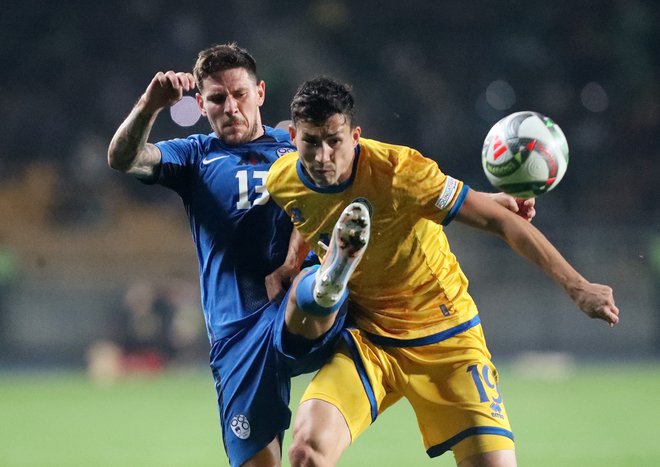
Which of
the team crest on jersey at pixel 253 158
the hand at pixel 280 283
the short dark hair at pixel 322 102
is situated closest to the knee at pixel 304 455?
the hand at pixel 280 283

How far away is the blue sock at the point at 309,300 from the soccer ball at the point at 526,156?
871 mm

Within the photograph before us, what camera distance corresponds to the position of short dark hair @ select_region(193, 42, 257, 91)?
17.3 feet

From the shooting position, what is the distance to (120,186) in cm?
1816

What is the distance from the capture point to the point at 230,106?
5.28 m

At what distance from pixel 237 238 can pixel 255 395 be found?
776mm

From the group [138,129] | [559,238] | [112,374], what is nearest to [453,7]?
[559,238]

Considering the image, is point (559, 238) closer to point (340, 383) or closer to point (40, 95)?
point (40, 95)

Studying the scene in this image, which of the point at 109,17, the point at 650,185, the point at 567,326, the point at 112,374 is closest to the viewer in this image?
the point at 112,374

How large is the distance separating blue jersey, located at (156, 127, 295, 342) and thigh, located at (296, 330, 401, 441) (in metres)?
0.55

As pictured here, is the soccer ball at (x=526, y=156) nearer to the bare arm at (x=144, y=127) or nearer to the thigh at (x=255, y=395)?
the thigh at (x=255, y=395)

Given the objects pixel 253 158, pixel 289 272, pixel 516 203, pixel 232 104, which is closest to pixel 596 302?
pixel 516 203

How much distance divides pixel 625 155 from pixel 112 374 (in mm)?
9488

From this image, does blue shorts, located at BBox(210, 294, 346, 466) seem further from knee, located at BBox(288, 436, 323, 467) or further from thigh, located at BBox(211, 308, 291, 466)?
knee, located at BBox(288, 436, 323, 467)

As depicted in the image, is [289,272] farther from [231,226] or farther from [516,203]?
[516,203]
